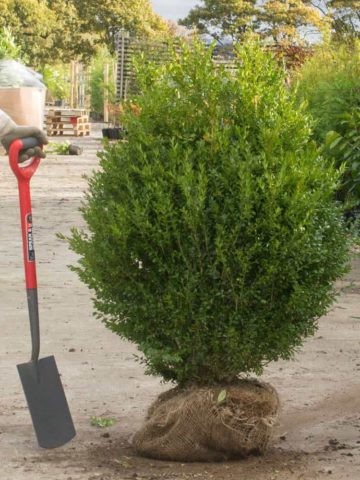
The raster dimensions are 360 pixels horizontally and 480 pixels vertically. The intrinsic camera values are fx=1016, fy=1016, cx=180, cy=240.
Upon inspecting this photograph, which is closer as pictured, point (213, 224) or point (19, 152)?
point (213, 224)

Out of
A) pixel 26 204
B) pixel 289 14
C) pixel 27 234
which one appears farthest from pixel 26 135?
pixel 289 14

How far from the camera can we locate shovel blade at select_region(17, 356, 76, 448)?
4043 mm

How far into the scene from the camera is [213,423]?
12.5ft

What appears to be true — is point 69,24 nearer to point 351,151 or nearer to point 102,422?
point 351,151

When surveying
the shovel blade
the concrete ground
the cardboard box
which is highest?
the shovel blade

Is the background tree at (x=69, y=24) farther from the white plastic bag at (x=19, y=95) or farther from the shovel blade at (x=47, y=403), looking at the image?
the shovel blade at (x=47, y=403)

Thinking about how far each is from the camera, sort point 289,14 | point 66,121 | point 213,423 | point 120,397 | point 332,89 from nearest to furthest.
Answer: point 213,423, point 120,397, point 332,89, point 66,121, point 289,14

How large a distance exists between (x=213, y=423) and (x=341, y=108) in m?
6.00

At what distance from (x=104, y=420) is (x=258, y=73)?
1.65 m

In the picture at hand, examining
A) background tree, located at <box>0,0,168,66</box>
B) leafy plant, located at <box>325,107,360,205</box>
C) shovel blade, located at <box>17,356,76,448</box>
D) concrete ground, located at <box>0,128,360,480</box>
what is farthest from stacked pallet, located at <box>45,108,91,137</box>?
background tree, located at <box>0,0,168,66</box>

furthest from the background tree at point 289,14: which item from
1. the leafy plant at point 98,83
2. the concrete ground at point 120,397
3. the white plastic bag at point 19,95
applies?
the concrete ground at point 120,397

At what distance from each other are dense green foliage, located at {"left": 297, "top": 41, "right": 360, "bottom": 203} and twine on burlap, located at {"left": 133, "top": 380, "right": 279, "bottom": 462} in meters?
4.00

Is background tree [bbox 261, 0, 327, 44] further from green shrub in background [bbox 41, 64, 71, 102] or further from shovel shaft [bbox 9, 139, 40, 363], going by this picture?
shovel shaft [bbox 9, 139, 40, 363]

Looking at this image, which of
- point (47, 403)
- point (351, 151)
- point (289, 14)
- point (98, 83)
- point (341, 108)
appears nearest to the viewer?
point (47, 403)
